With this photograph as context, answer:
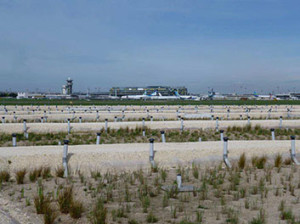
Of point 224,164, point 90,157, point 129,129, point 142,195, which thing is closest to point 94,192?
point 142,195

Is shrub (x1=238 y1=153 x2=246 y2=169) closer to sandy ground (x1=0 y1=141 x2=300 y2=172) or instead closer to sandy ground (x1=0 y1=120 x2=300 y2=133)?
sandy ground (x1=0 y1=141 x2=300 y2=172)

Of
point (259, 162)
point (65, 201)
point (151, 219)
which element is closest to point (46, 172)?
point (65, 201)

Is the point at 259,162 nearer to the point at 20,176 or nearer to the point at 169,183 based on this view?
the point at 169,183

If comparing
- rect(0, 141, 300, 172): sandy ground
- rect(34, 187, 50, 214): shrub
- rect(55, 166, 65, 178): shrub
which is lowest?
rect(34, 187, 50, 214): shrub

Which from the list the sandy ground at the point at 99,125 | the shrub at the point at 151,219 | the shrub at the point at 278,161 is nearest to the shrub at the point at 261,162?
the shrub at the point at 278,161

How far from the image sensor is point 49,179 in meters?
11.3

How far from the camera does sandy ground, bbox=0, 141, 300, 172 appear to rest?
12.6 meters

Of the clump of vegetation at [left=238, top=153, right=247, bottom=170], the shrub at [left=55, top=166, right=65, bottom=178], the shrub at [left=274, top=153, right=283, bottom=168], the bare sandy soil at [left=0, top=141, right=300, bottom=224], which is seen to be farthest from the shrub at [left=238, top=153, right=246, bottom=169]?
the shrub at [left=55, top=166, right=65, bottom=178]

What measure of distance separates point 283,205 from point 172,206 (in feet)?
8.71

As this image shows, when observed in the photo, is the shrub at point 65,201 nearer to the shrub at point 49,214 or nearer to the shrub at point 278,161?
the shrub at point 49,214

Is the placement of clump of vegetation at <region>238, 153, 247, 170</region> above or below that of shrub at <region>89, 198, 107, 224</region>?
above

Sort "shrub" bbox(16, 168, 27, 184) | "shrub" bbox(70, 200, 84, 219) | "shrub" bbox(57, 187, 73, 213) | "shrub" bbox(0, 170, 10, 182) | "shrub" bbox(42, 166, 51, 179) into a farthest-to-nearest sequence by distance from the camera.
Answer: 1. "shrub" bbox(42, 166, 51, 179)
2. "shrub" bbox(0, 170, 10, 182)
3. "shrub" bbox(16, 168, 27, 184)
4. "shrub" bbox(57, 187, 73, 213)
5. "shrub" bbox(70, 200, 84, 219)

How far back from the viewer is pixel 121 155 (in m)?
13.5

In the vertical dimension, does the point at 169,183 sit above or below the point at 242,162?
below
